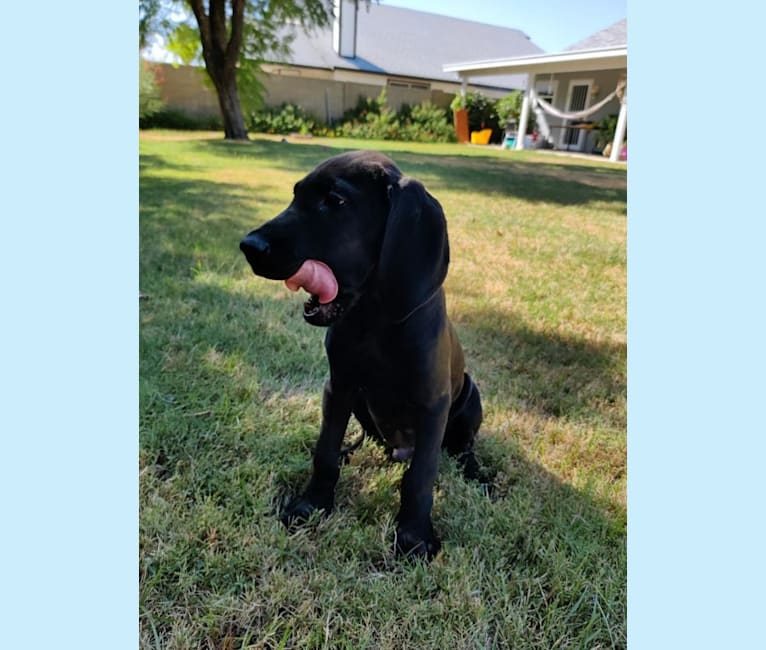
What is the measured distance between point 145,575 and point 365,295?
0.76 meters

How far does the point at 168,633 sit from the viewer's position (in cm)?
98

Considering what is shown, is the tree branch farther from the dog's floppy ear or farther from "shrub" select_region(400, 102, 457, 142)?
the dog's floppy ear

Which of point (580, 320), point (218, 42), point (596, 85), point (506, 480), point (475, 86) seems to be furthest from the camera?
point (475, 86)

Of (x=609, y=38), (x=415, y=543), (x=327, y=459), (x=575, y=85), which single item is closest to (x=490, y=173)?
(x=575, y=85)

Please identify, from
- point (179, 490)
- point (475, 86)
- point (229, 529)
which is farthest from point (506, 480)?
point (475, 86)

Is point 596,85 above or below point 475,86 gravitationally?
below

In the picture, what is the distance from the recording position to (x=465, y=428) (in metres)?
1.50

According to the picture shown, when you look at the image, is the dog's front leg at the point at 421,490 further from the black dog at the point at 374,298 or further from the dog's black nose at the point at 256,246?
the dog's black nose at the point at 256,246

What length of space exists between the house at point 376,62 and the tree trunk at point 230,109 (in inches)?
3.7

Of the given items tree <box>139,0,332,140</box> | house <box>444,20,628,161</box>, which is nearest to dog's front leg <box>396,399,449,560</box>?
house <box>444,20,628,161</box>

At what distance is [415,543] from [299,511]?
0.30 m

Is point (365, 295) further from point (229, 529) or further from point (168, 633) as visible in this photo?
point (168, 633)

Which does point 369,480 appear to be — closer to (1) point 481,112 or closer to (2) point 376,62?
(2) point 376,62

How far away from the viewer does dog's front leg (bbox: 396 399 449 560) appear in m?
1.17
